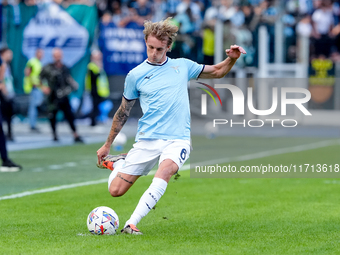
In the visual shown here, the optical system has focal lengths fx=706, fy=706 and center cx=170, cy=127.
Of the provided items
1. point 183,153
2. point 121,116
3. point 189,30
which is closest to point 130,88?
point 121,116

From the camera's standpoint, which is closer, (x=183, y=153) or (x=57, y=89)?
(x=183, y=153)

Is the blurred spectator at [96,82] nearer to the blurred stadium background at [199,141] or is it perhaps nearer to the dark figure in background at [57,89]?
the blurred stadium background at [199,141]

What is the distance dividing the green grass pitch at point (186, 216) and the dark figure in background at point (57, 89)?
5652 millimetres

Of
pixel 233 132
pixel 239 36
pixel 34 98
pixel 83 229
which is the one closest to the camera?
pixel 83 229

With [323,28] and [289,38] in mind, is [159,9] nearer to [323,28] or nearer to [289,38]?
[289,38]

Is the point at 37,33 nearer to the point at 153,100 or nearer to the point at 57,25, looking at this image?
the point at 57,25

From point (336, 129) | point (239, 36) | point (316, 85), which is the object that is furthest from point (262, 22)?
point (336, 129)

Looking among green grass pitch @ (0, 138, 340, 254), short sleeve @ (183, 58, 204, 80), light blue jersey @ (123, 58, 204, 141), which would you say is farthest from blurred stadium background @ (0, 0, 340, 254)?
short sleeve @ (183, 58, 204, 80)

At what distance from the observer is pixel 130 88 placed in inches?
269

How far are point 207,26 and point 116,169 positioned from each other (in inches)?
751

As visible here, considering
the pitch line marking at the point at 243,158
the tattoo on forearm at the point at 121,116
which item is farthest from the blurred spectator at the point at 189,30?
the tattoo on forearm at the point at 121,116

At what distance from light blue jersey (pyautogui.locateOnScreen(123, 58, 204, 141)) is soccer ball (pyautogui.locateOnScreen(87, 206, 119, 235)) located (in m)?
0.81

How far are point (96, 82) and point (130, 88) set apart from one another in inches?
677

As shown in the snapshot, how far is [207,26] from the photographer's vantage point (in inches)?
1011
